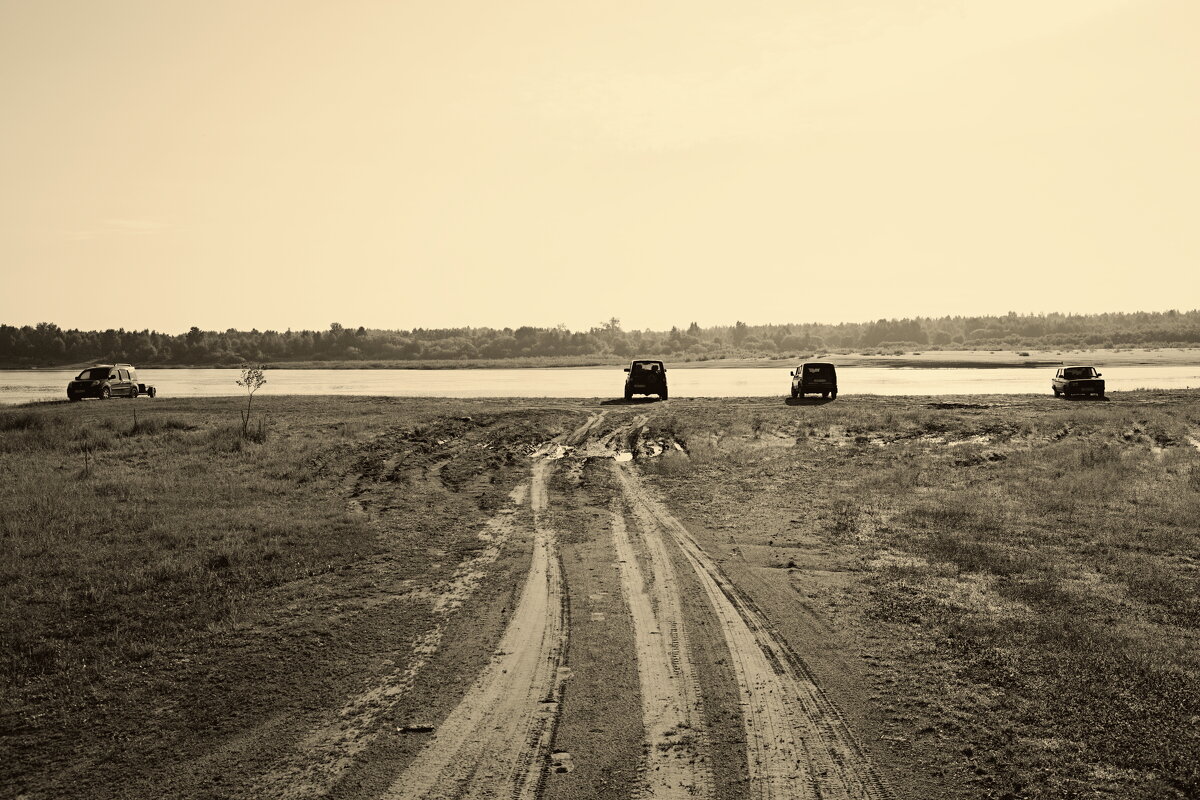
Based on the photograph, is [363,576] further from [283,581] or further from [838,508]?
[838,508]

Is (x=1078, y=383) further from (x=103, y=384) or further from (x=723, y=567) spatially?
(x=103, y=384)

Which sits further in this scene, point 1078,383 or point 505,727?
point 1078,383

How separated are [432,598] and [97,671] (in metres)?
3.63

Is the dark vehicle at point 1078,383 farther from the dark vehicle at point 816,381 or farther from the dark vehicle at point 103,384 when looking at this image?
the dark vehicle at point 103,384

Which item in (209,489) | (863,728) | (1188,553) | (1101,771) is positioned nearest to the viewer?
(1101,771)

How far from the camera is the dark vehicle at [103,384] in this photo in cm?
4338

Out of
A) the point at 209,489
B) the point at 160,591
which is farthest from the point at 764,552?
the point at 209,489

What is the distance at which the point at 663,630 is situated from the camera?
8.61 m

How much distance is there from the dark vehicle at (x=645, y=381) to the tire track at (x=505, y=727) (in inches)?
1237

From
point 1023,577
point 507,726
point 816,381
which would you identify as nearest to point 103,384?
point 816,381

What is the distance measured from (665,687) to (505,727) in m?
1.55

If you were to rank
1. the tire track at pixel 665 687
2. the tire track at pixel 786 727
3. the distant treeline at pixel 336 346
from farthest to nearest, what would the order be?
the distant treeline at pixel 336 346 < the tire track at pixel 665 687 < the tire track at pixel 786 727

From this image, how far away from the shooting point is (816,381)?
41.4 m

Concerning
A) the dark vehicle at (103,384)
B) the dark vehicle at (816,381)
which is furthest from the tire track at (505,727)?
the dark vehicle at (103,384)
